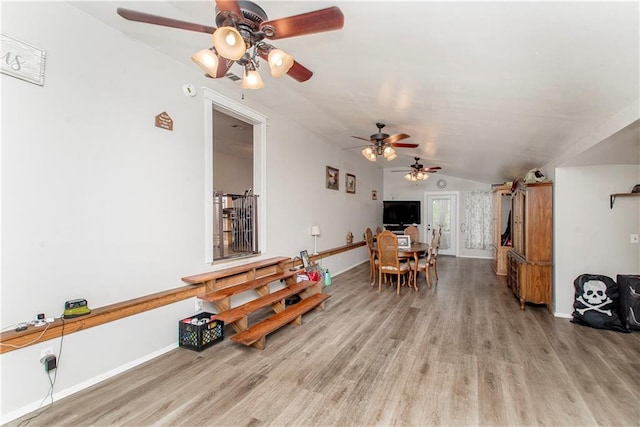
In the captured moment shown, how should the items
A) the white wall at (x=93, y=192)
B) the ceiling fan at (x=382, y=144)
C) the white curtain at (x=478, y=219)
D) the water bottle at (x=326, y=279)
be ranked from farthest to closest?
the white curtain at (x=478, y=219)
the water bottle at (x=326, y=279)
the ceiling fan at (x=382, y=144)
the white wall at (x=93, y=192)

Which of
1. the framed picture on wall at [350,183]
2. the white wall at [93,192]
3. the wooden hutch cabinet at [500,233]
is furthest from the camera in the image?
the framed picture on wall at [350,183]

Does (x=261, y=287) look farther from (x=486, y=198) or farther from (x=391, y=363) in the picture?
(x=486, y=198)

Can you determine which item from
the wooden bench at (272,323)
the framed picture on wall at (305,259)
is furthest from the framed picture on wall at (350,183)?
the wooden bench at (272,323)

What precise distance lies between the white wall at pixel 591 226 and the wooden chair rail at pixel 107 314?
4.30 metres

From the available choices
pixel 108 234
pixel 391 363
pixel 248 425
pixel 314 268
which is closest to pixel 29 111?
pixel 108 234

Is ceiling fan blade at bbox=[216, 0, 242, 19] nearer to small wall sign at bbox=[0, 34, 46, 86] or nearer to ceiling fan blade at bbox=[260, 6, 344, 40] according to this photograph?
ceiling fan blade at bbox=[260, 6, 344, 40]

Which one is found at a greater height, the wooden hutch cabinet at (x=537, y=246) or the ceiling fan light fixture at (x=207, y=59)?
the ceiling fan light fixture at (x=207, y=59)

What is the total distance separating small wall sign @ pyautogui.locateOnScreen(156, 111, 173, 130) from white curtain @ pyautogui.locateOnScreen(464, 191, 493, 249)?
8454mm

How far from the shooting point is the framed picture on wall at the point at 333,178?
613cm

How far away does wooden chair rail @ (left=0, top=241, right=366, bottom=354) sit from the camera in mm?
1944

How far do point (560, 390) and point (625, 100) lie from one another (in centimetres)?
225

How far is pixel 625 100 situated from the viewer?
2135mm

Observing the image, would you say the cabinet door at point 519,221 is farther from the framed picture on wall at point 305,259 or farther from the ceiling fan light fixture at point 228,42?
the ceiling fan light fixture at point 228,42

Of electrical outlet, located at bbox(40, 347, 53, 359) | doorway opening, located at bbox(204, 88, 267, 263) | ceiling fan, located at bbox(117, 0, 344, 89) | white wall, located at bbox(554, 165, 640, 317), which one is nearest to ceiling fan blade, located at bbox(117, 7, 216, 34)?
ceiling fan, located at bbox(117, 0, 344, 89)
